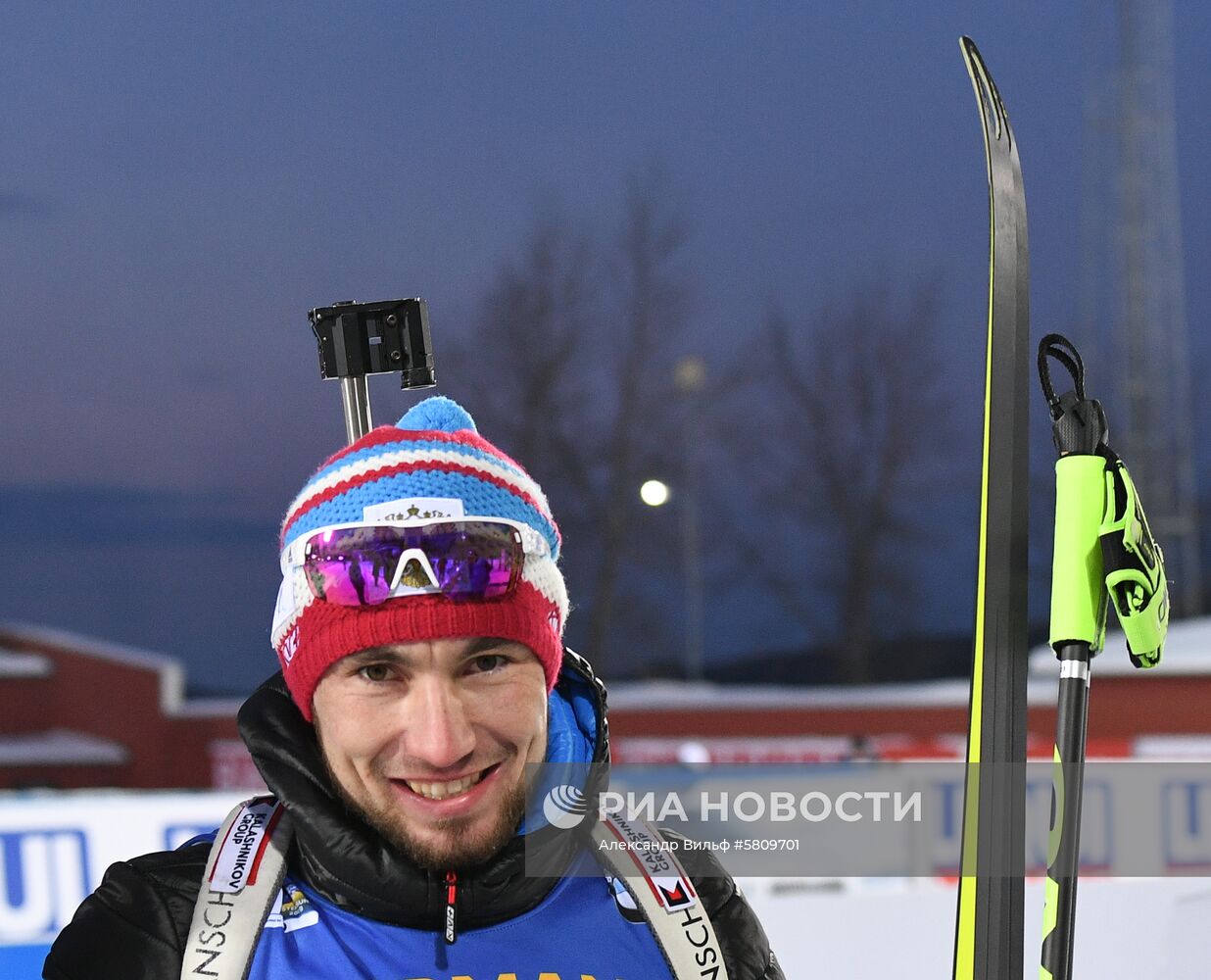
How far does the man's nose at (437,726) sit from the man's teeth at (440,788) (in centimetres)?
3

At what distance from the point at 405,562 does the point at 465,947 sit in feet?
1.58

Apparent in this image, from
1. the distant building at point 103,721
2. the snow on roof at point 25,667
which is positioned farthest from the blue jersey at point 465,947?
the snow on roof at point 25,667

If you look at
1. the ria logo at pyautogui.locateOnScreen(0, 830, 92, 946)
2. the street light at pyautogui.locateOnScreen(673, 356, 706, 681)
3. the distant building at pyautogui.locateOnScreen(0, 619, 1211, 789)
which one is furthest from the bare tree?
the ria logo at pyautogui.locateOnScreen(0, 830, 92, 946)

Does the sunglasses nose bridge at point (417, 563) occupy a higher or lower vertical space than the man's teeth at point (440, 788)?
higher

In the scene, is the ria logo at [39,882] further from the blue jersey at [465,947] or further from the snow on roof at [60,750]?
the snow on roof at [60,750]

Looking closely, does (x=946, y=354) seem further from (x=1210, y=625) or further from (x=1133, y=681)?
(x=1133, y=681)

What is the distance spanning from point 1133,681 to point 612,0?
41601mm

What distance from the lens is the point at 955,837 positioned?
17.4 ft

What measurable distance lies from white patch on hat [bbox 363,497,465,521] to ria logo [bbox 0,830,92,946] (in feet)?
9.91

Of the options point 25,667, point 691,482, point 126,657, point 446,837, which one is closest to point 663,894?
point 446,837

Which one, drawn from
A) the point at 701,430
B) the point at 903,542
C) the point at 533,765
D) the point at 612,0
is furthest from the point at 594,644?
the point at 612,0

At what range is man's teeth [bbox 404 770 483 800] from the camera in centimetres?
177

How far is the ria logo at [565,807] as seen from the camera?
1.91 m

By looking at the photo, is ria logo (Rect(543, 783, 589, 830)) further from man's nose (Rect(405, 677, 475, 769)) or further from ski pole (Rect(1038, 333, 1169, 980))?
ski pole (Rect(1038, 333, 1169, 980))
